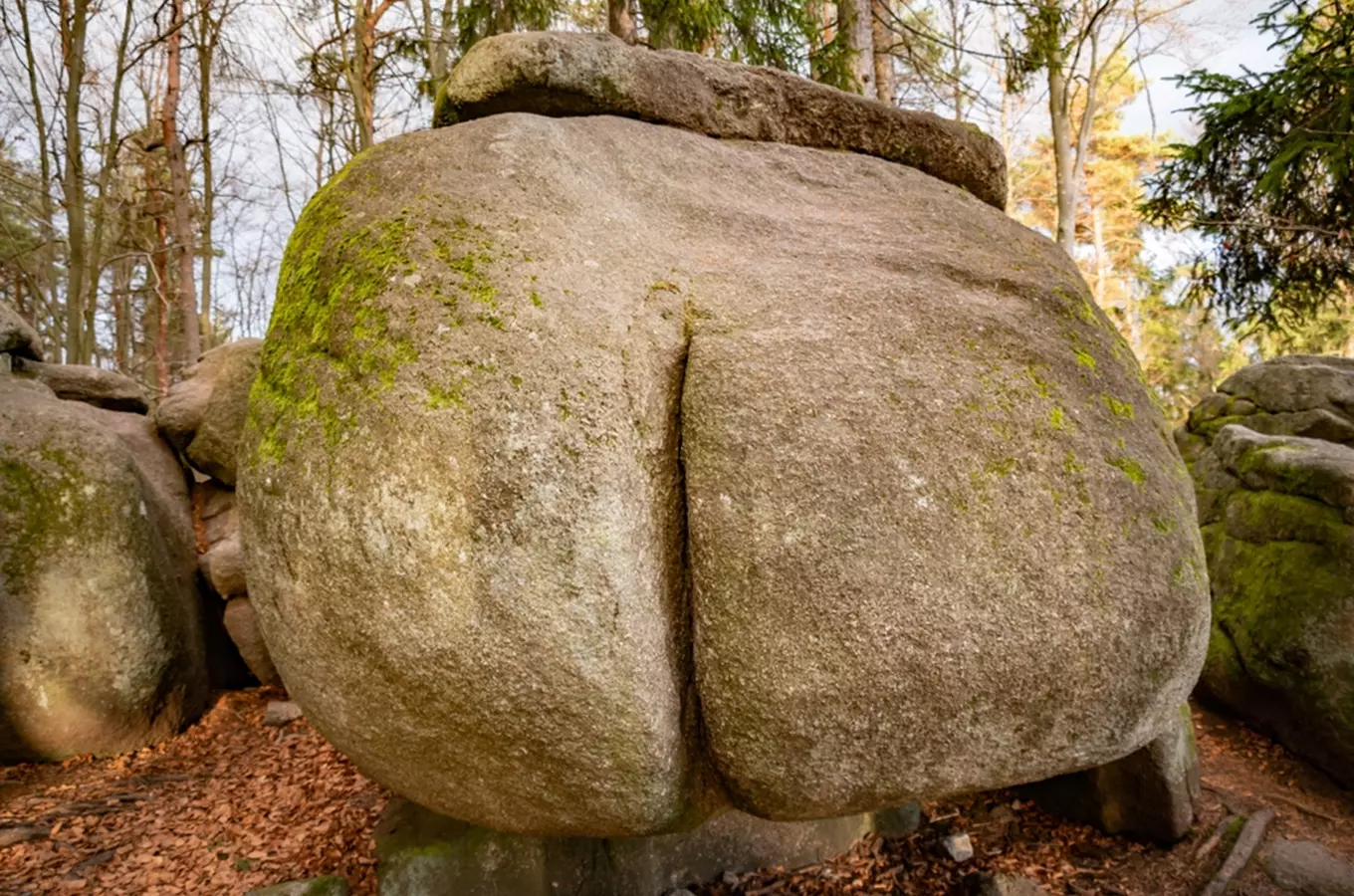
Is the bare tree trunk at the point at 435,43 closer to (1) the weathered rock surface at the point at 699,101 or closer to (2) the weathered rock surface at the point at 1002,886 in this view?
(1) the weathered rock surface at the point at 699,101

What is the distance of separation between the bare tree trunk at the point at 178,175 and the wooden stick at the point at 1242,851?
38.5ft

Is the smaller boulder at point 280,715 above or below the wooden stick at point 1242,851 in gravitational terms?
above

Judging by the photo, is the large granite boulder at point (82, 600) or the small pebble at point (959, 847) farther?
the large granite boulder at point (82, 600)

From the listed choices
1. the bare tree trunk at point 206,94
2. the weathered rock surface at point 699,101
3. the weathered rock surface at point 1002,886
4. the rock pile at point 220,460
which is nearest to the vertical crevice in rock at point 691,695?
the weathered rock surface at point 1002,886

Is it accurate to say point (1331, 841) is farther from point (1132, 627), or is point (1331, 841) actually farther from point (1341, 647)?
point (1132, 627)

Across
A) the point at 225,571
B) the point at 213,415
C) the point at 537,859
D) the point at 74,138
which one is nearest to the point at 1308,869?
the point at 537,859

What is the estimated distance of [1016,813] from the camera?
438 cm

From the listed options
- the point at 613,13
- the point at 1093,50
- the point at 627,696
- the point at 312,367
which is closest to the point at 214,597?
the point at 312,367

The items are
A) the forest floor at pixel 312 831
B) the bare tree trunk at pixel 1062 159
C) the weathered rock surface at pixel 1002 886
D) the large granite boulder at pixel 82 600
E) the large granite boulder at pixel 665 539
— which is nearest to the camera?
the large granite boulder at pixel 665 539

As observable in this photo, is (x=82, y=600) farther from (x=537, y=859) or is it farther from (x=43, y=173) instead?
(x=43, y=173)

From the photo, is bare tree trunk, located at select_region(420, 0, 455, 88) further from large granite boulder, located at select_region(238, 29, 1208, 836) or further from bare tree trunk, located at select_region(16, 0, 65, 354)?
large granite boulder, located at select_region(238, 29, 1208, 836)

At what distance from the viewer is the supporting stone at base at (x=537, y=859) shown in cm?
298

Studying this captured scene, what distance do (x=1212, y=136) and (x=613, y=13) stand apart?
6525 mm

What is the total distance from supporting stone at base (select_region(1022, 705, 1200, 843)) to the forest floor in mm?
90
